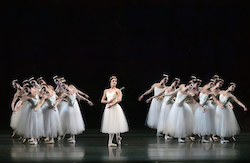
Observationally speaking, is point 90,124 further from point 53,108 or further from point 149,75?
point 53,108

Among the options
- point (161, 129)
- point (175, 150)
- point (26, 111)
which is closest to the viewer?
point (175, 150)

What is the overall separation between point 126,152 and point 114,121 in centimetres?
100

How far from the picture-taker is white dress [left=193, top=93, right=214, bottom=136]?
10086mm

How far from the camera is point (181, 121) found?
993cm

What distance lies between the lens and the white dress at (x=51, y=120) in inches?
389

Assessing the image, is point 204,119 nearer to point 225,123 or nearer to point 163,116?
point 225,123

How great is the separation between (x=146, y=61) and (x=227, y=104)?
535cm

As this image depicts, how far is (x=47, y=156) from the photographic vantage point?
7.48 m

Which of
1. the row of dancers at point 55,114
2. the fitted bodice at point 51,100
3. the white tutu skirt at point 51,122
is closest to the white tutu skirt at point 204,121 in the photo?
the row of dancers at point 55,114

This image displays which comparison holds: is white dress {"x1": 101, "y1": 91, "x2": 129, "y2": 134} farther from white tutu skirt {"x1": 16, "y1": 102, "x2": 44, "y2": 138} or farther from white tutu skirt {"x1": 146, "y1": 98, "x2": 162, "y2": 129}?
white tutu skirt {"x1": 146, "y1": 98, "x2": 162, "y2": 129}

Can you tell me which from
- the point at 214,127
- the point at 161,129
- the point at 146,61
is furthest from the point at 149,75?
the point at 214,127

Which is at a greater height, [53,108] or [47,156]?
[53,108]

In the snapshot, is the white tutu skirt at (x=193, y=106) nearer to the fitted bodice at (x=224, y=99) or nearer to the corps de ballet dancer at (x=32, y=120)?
the fitted bodice at (x=224, y=99)

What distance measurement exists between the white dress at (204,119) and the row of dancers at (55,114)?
5.90ft
